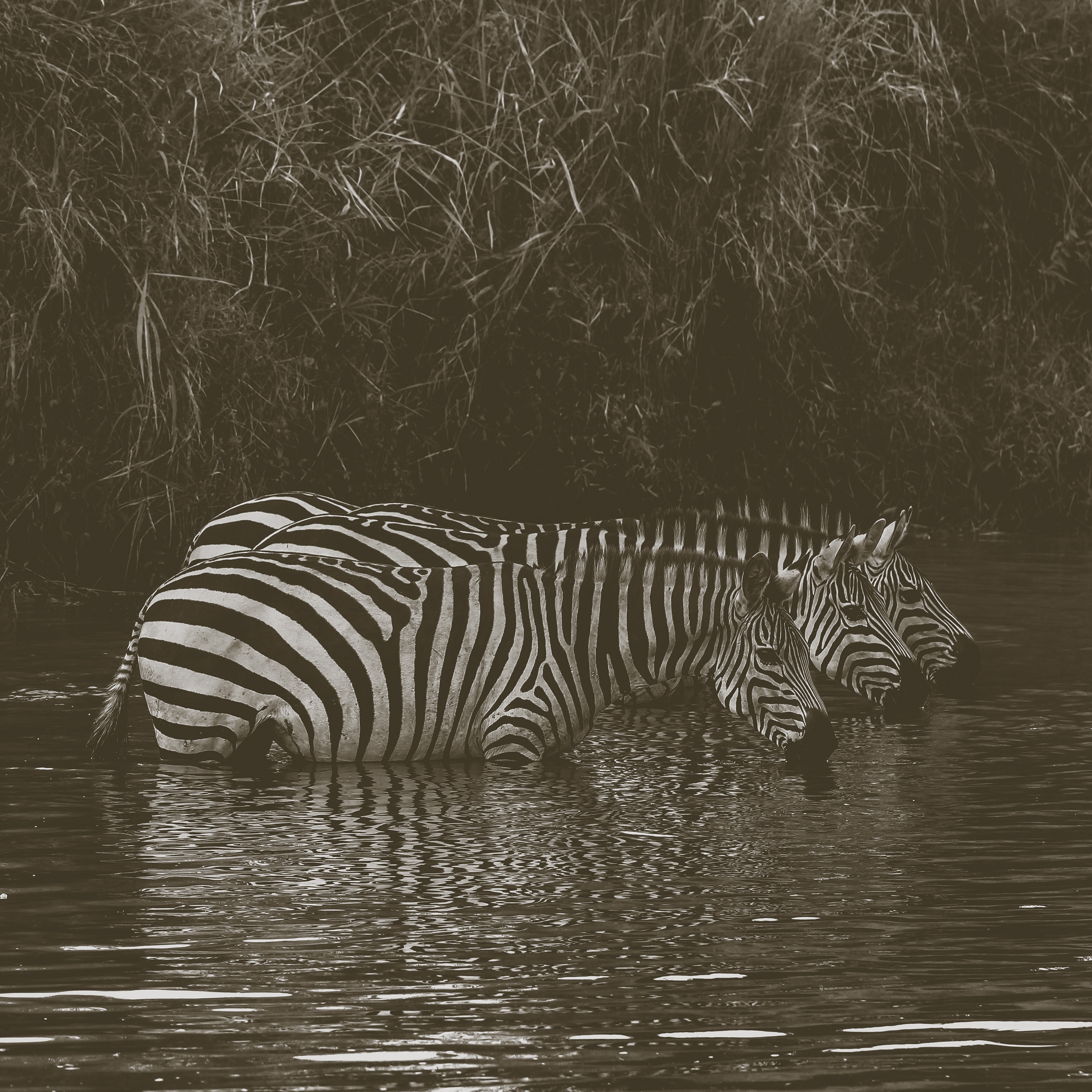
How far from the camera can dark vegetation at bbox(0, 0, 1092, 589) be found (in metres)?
12.9

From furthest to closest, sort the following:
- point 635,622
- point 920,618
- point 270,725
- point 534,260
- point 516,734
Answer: point 534,260, point 920,618, point 635,622, point 516,734, point 270,725

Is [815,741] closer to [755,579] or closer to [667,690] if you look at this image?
[755,579]

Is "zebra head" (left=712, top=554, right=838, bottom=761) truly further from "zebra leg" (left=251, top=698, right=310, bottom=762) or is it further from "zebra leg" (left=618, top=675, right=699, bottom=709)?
"zebra leg" (left=251, top=698, right=310, bottom=762)

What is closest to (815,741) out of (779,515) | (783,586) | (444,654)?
(783,586)

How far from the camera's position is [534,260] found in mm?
14188

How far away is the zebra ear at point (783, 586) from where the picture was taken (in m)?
8.16

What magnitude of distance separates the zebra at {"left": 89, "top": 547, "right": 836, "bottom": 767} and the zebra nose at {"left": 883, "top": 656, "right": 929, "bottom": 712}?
56.4 inches

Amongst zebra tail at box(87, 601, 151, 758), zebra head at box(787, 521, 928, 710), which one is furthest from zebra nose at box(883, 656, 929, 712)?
zebra tail at box(87, 601, 151, 758)

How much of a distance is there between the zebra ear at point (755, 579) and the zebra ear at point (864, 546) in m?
1.53

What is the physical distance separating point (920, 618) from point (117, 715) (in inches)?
158

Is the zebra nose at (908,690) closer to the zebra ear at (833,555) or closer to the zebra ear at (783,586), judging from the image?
the zebra ear at (833,555)

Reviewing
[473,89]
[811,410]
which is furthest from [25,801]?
[811,410]

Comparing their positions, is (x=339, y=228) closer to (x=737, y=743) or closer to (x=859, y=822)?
(x=737, y=743)

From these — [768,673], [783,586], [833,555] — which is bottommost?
[768,673]
